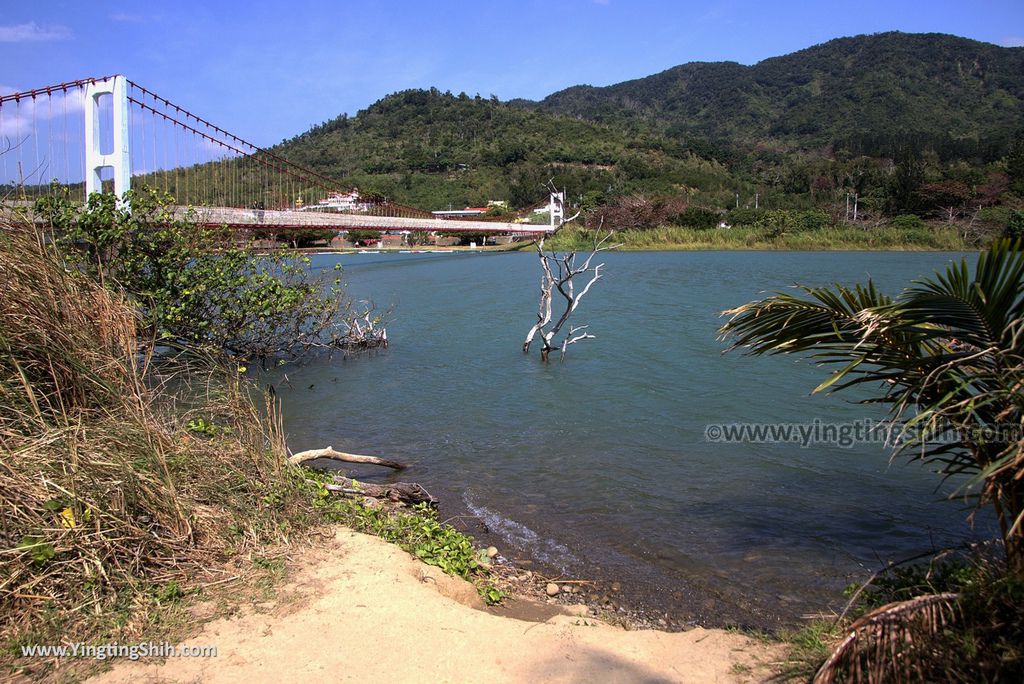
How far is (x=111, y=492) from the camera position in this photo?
140 inches

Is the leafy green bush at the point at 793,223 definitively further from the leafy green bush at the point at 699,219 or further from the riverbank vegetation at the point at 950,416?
the riverbank vegetation at the point at 950,416

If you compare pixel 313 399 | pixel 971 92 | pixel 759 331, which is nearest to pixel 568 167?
pixel 313 399

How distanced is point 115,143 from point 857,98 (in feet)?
557

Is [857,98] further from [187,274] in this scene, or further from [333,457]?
[333,457]

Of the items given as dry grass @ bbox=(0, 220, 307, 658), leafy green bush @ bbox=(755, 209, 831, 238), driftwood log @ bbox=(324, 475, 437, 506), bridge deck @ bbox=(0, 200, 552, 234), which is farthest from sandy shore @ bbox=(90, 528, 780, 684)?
leafy green bush @ bbox=(755, 209, 831, 238)

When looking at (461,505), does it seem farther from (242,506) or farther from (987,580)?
(987,580)

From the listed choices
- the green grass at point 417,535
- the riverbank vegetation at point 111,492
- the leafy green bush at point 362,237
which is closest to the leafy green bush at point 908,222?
the leafy green bush at point 362,237

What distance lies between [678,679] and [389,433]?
20.0 feet

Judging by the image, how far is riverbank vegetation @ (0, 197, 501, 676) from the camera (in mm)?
3232

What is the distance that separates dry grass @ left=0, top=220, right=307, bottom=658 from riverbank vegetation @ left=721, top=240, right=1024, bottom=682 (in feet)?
9.30

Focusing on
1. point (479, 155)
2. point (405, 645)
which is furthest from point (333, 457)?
point (479, 155)

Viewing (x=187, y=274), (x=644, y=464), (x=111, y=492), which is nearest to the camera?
(x=111, y=492)

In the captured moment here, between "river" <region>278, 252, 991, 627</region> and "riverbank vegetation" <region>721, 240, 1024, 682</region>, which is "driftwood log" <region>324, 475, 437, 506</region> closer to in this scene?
"river" <region>278, 252, 991, 627</region>

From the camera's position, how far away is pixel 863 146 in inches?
4013
